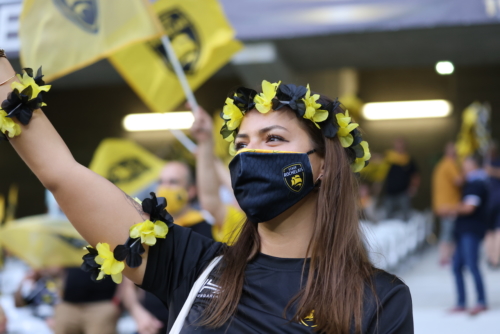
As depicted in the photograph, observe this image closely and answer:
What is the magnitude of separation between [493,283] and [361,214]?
7753mm

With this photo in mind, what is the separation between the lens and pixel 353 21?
32.2 feet

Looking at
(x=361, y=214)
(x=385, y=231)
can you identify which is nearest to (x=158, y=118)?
(x=385, y=231)

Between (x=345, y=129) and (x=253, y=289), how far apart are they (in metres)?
0.65

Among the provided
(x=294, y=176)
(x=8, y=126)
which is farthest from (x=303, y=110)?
(x=8, y=126)

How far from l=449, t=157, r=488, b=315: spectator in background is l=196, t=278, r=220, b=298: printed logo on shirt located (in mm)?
5868

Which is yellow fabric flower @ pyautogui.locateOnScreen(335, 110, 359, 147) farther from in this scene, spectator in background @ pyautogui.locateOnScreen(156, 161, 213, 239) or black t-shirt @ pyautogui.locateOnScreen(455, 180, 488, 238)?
black t-shirt @ pyautogui.locateOnScreen(455, 180, 488, 238)

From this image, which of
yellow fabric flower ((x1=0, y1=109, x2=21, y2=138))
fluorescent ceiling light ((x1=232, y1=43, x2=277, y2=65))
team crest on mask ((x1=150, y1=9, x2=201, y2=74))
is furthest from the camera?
fluorescent ceiling light ((x1=232, y1=43, x2=277, y2=65))

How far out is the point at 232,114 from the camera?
2.24 meters

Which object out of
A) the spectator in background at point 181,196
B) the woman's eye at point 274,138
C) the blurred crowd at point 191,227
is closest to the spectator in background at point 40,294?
the blurred crowd at point 191,227

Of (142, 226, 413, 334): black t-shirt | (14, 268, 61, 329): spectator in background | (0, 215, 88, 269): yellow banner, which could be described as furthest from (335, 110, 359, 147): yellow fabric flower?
(14, 268, 61, 329): spectator in background

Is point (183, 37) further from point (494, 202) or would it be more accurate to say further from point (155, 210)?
point (494, 202)

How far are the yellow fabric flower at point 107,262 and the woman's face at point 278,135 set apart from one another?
0.56 m

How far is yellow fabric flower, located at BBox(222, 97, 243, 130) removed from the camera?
2.23 metres

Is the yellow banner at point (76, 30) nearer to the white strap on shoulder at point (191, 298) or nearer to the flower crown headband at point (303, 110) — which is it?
the flower crown headband at point (303, 110)
